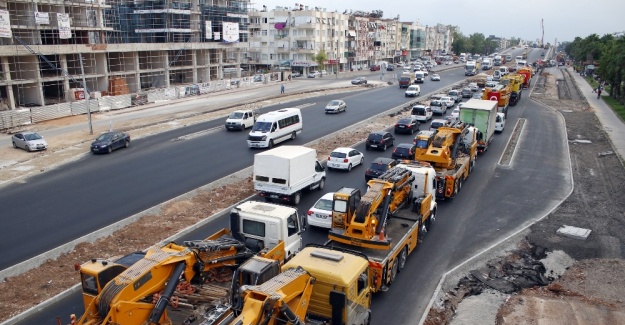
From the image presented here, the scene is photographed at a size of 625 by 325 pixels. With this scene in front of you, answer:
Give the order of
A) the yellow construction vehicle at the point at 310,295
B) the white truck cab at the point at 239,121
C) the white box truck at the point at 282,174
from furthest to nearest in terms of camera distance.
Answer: the white truck cab at the point at 239,121
the white box truck at the point at 282,174
the yellow construction vehicle at the point at 310,295

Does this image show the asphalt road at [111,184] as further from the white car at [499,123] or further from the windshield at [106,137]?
the white car at [499,123]

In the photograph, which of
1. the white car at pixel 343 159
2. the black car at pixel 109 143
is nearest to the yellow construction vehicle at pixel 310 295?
the white car at pixel 343 159

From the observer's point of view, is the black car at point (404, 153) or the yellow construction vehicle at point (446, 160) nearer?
the yellow construction vehicle at point (446, 160)

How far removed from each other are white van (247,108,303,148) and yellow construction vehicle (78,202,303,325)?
66.7ft

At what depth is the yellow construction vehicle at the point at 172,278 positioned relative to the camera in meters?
10.9

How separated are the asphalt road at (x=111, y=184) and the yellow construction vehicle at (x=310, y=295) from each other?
1204cm

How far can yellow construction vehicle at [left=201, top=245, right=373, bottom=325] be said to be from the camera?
1002 cm

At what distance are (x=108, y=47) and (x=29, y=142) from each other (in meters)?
30.4

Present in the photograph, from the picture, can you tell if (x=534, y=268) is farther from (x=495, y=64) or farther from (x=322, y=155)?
(x=495, y=64)

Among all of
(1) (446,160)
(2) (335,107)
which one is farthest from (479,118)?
(2) (335,107)

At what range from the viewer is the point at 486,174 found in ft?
101

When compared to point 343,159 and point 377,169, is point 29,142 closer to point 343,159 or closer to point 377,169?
point 343,159

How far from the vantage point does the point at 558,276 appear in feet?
58.1

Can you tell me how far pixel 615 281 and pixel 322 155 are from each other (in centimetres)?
2059
